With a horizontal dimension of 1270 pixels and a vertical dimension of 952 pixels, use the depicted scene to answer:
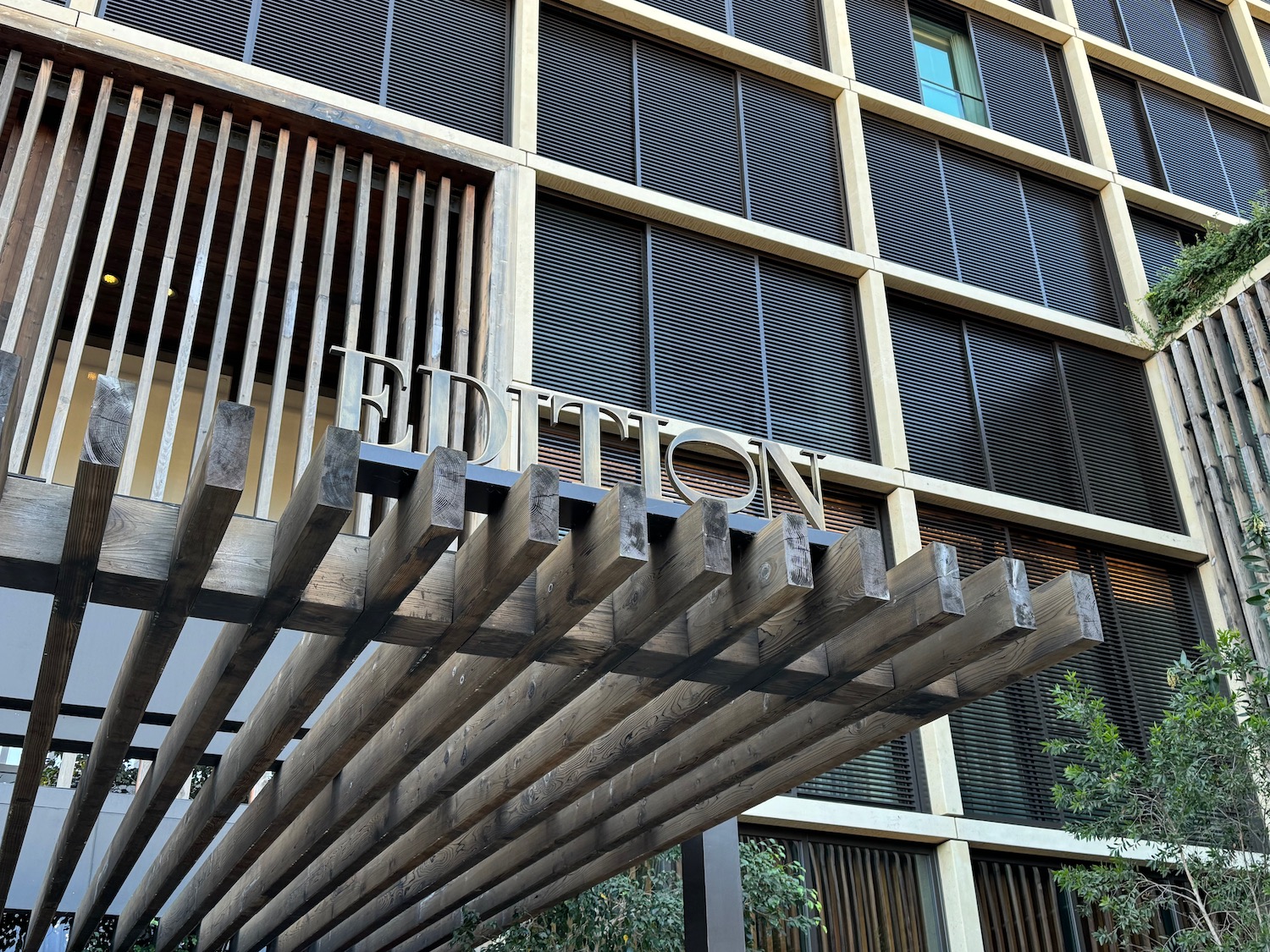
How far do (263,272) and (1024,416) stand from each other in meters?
6.74

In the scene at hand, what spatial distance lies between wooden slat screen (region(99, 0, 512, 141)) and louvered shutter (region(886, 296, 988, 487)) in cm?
395

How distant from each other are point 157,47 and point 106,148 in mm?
763

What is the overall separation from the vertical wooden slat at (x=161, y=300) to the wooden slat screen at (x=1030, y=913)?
6373mm

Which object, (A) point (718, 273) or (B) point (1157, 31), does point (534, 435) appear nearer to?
(A) point (718, 273)

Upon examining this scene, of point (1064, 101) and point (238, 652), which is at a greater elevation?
point (1064, 101)

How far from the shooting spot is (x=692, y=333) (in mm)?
9828

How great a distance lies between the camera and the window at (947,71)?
504 inches

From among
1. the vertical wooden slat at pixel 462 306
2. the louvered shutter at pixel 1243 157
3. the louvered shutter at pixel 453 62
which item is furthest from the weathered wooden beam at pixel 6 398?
the louvered shutter at pixel 1243 157

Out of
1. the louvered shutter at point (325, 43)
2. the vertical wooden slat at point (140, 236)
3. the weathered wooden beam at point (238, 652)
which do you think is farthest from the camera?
the louvered shutter at point (325, 43)

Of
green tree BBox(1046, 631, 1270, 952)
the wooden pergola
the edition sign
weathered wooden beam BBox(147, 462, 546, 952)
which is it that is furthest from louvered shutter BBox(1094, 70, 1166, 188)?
weathered wooden beam BBox(147, 462, 546, 952)

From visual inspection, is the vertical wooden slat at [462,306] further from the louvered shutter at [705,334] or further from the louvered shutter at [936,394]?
the louvered shutter at [936,394]

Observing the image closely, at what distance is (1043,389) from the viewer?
1130cm

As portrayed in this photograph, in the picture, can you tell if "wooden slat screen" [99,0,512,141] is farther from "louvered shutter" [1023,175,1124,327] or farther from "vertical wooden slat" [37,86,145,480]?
"louvered shutter" [1023,175,1124,327]

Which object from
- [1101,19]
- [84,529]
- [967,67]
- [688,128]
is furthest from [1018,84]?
[84,529]
